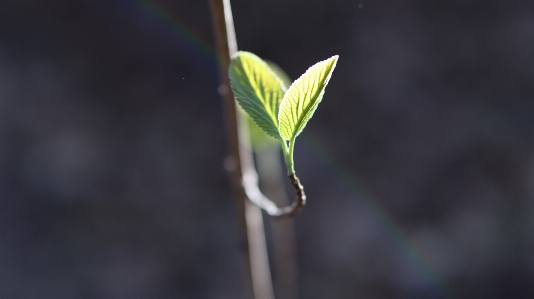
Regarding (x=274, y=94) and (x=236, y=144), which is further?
(x=236, y=144)

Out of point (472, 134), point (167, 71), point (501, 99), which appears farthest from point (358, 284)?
point (167, 71)

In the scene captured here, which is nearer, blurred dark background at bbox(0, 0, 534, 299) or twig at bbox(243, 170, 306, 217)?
twig at bbox(243, 170, 306, 217)

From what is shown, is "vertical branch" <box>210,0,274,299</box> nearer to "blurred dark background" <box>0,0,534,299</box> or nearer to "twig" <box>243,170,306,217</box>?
"twig" <box>243,170,306,217</box>

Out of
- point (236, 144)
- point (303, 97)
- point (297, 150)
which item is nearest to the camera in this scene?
point (303, 97)

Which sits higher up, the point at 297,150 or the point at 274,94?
the point at 274,94

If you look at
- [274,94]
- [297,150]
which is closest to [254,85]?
[274,94]

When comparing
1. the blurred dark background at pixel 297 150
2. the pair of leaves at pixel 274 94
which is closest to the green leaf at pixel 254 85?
the pair of leaves at pixel 274 94

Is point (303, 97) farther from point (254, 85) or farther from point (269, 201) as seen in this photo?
point (269, 201)

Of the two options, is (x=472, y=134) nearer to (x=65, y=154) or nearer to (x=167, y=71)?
(x=167, y=71)

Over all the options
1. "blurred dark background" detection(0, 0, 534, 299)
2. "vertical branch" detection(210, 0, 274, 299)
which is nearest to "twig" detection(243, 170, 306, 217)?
"vertical branch" detection(210, 0, 274, 299)
